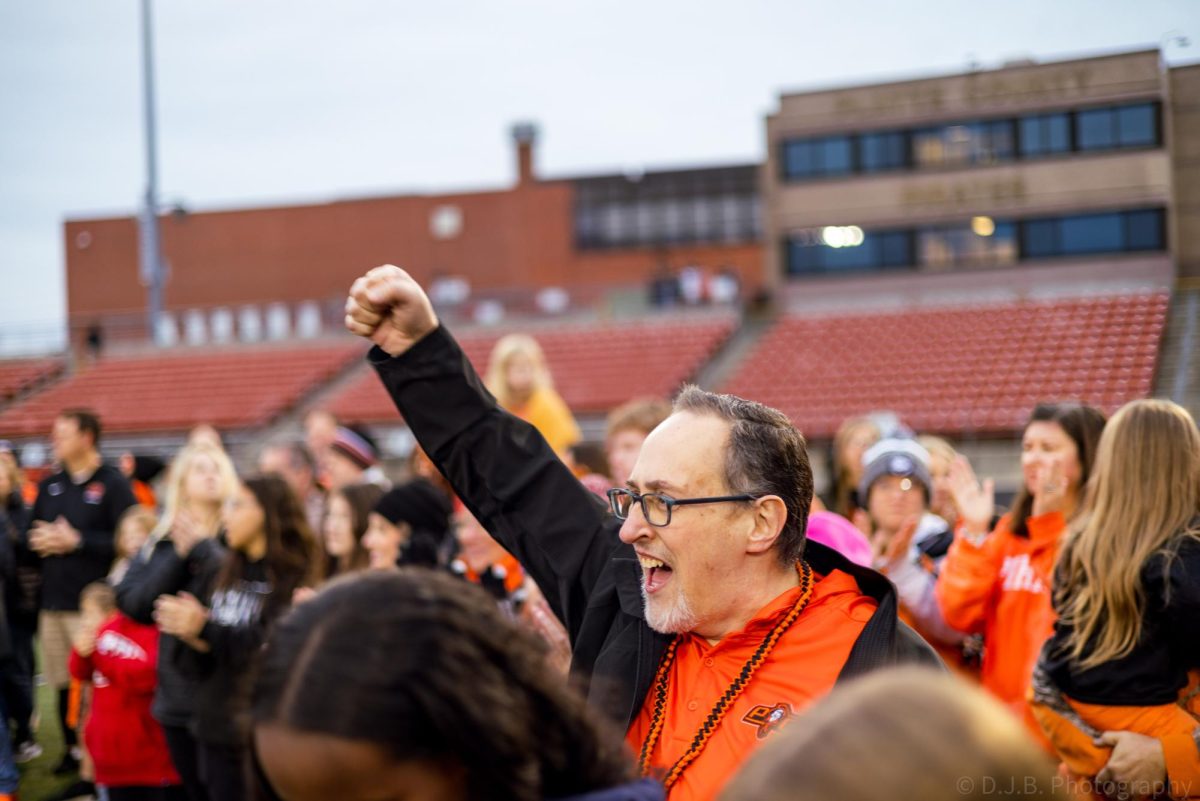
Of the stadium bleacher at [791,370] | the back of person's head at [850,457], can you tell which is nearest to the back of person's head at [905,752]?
A: the back of person's head at [850,457]

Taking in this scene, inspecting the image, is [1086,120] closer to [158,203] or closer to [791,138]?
[791,138]

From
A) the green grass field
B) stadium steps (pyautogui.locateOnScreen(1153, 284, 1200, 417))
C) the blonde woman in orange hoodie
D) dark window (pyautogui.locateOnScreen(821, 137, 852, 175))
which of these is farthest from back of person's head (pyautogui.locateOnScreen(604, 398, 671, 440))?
dark window (pyautogui.locateOnScreen(821, 137, 852, 175))

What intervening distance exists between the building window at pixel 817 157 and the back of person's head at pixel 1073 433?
24.1 metres

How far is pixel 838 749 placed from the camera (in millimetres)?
889

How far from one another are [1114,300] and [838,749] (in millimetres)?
24179

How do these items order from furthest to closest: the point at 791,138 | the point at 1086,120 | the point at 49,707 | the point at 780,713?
the point at 791,138 < the point at 1086,120 < the point at 49,707 < the point at 780,713

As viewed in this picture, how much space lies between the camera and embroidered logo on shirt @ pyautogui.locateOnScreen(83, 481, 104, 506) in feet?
25.0

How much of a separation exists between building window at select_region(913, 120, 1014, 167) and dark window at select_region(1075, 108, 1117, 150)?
4.83 feet

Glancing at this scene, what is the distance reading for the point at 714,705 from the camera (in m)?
2.29

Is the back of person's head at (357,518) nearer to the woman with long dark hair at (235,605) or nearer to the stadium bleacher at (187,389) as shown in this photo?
the woman with long dark hair at (235,605)

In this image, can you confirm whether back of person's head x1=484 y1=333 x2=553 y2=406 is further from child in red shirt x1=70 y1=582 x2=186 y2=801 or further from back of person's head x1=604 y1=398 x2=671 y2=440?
child in red shirt x1=70 y1=582 x2=186 y2=801

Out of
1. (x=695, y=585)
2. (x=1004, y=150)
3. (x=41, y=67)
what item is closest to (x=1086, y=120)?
(x=1004, y=150)

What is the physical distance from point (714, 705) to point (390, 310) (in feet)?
3.79

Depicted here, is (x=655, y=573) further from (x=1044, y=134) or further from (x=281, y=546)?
(x=1044, y=134)
